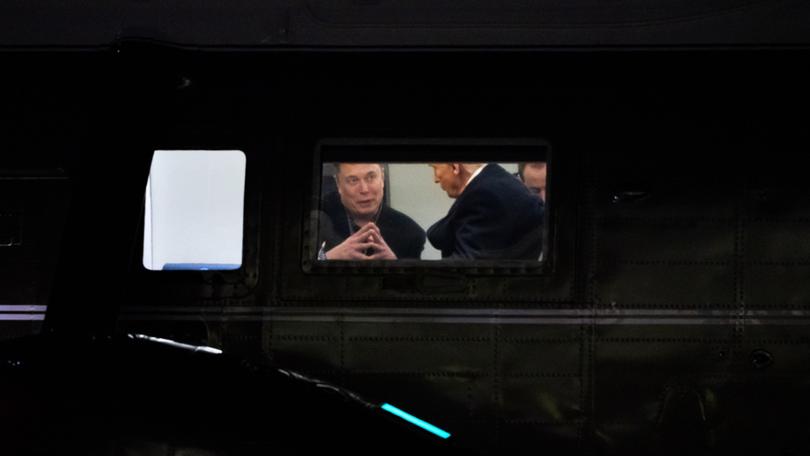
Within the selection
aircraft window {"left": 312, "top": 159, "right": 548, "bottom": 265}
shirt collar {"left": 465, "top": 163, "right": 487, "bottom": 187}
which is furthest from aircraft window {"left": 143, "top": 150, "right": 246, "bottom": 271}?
shirt collar {"left": 465, "top": 163, "right": 487, "bottom": 187}

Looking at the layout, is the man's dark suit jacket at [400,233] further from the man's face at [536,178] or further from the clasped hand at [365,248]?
the man's face at [536,178]

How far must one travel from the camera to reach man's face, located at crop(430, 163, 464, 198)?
4789mm

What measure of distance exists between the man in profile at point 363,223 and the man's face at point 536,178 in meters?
0.59

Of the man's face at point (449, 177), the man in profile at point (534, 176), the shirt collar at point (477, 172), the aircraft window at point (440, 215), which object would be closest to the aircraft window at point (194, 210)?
the aircraft window at point (440, 215)

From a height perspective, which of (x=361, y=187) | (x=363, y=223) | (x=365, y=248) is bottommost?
(x=365, y=248)

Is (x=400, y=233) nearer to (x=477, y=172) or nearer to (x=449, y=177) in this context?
(x=449, y=177)

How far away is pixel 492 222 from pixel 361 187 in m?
0.68

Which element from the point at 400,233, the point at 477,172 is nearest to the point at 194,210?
the point at 400,233

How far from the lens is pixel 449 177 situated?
4.80m

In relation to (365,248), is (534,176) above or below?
above

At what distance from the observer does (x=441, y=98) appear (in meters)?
4.78

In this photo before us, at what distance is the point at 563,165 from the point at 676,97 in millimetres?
645

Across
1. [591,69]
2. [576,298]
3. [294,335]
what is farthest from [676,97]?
[294,335]

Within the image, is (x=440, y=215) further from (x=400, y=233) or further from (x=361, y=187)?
(x=361, y=187)
